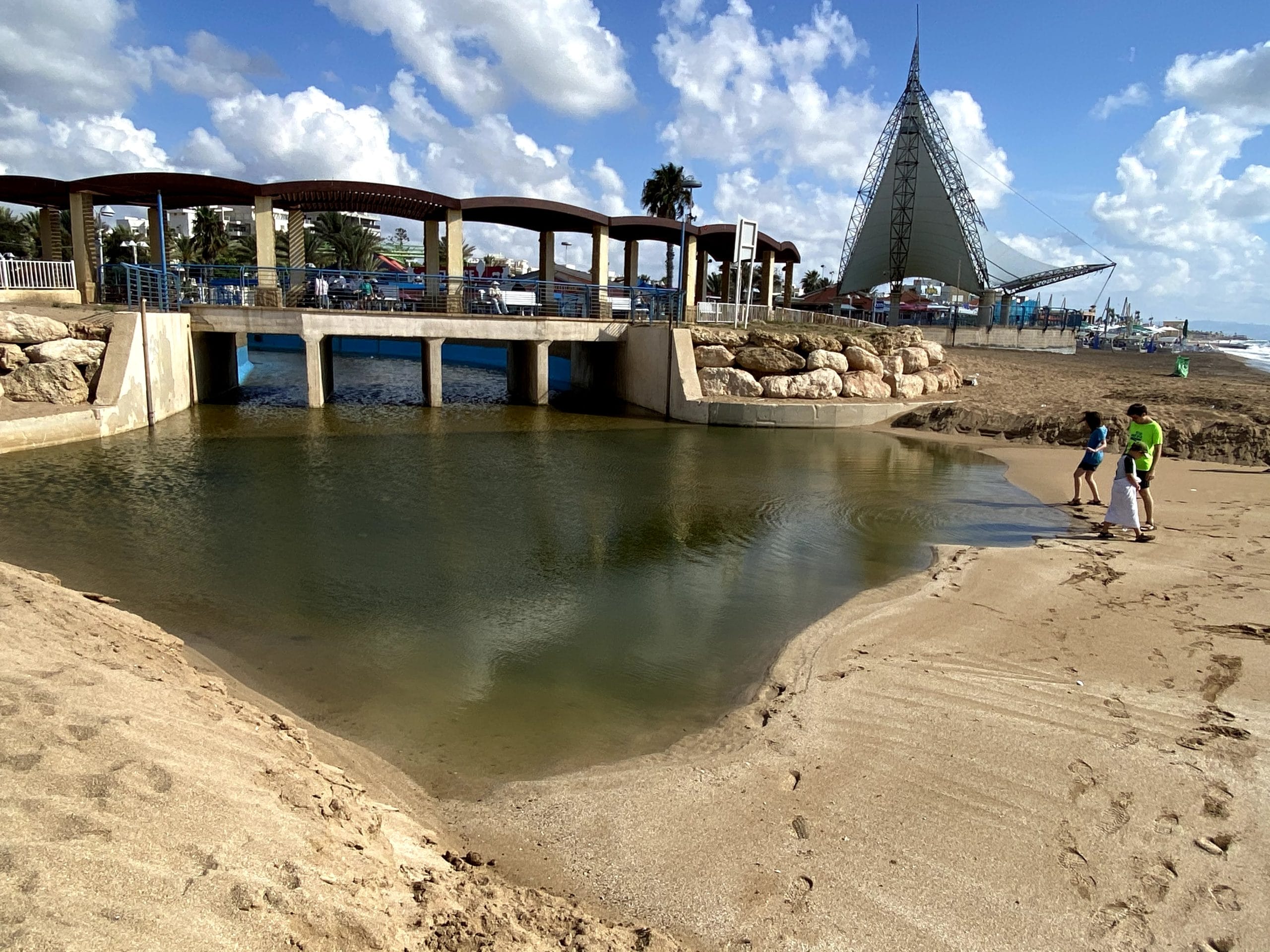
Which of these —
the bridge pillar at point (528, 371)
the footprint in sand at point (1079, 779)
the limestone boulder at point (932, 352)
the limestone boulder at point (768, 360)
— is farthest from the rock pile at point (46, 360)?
the limestone boulder at point (932, 352)

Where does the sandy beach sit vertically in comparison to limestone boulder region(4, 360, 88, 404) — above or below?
below

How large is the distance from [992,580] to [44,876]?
31.6 feet

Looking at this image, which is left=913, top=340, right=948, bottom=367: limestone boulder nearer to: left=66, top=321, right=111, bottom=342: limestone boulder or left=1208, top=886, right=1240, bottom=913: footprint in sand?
left=66, top=321, right=111, bottom=342: limestone boulder

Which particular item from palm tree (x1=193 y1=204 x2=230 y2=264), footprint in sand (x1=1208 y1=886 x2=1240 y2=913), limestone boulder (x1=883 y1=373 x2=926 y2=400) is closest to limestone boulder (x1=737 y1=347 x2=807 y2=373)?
limestone boulder (x1=883 y1=373 x2=926 y2=400)

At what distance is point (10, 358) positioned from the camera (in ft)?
64.4

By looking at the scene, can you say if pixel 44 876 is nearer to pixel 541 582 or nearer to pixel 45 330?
pixel 541 582

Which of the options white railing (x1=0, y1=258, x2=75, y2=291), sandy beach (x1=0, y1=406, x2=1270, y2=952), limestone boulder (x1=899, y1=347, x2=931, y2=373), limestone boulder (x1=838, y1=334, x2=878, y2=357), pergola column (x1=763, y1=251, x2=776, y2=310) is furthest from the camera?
pergola column (x1=763, y1=251, x2=776, y2=310)

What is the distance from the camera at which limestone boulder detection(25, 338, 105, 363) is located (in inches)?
783

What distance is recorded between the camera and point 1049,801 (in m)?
5.01

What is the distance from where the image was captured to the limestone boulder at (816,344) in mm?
28969

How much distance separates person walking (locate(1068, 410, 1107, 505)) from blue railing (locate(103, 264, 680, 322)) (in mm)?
16732

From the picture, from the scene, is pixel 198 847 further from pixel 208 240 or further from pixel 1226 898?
pixel 208 240

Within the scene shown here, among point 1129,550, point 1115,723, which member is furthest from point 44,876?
point 1129,550

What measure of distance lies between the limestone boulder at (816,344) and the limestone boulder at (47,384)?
74.8 feet
